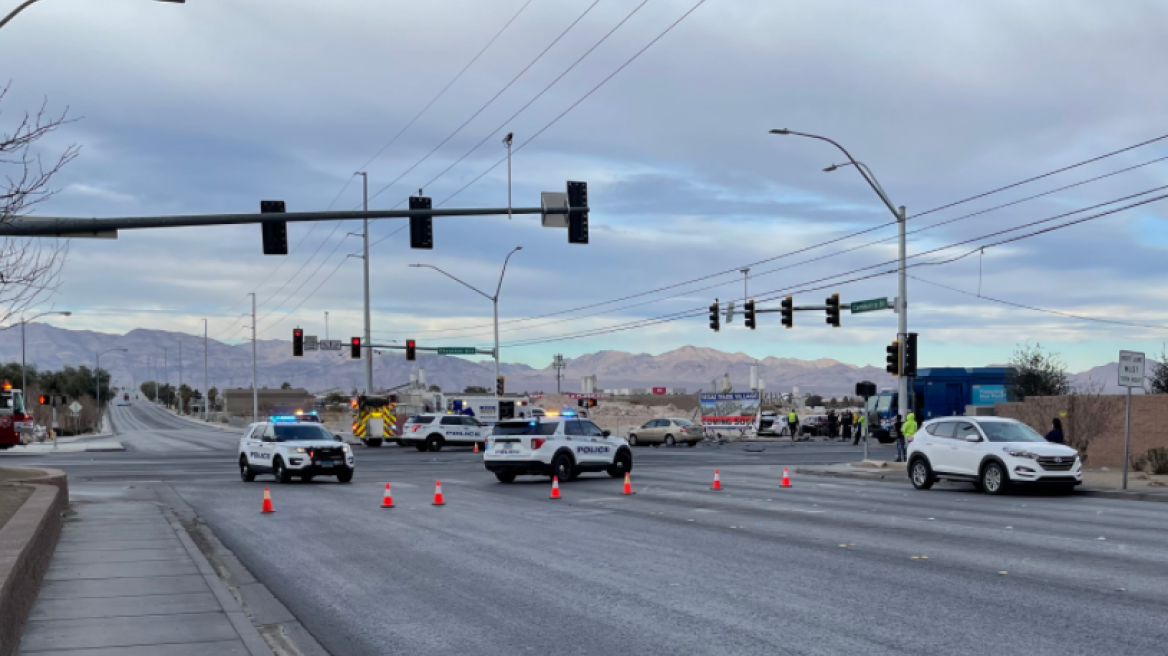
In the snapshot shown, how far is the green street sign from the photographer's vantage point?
36500 millimetres

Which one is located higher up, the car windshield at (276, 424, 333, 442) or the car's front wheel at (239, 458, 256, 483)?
the car windshield at (276, 424, 333, 442)

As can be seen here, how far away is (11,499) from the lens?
581 inches

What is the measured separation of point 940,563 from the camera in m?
12.3

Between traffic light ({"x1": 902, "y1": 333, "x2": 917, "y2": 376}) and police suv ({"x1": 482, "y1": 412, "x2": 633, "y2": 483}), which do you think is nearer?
police suv ({"x1": 482, "y1": 412, "x2": 633, "y2": 483})

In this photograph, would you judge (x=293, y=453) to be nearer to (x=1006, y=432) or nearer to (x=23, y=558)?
(x=1006, y=432)

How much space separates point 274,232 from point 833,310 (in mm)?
25606

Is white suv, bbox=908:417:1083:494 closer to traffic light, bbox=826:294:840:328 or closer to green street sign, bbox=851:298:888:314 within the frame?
green street sign, bbox=851:298:888:314

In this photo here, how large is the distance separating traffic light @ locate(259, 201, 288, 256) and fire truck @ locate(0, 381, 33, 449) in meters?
35.2

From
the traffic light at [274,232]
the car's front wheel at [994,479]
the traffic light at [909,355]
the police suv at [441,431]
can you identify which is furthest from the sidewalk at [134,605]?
the police suv at [441,431]

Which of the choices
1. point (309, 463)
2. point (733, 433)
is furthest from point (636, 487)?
point (733, 433)

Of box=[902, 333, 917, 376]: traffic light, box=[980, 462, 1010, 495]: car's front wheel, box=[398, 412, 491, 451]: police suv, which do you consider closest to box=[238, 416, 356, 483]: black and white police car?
box=[980, 462, 1010, 495]: car's front wheel

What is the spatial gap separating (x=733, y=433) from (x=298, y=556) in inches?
2255

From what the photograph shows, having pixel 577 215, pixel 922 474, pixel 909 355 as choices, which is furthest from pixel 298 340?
pixel 922 474

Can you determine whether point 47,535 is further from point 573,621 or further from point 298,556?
point 573,621
